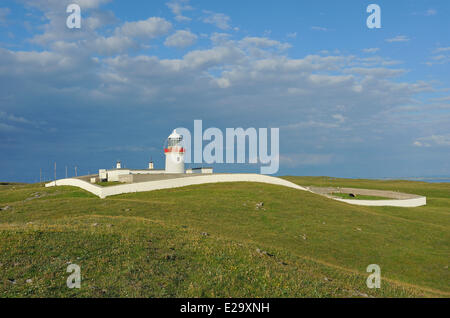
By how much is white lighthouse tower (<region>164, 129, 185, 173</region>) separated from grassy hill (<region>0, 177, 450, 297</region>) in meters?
19.3

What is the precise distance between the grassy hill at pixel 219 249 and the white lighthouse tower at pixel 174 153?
759 inches

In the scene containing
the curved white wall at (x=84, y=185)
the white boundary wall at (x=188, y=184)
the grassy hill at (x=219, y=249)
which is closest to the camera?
the grassy hill at (x=219, y=249)

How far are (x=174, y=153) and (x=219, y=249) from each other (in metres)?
47.4

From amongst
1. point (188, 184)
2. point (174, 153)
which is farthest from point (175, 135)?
point (188, 184)

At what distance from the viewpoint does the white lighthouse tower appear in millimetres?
64062

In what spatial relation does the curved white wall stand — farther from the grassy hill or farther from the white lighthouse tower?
the white lighthouse tower

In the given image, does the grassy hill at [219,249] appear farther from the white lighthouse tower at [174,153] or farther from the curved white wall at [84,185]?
the white lighthouse tower at [174,153]

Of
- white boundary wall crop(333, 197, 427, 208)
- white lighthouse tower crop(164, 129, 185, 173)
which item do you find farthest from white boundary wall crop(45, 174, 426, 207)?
white lighthouse tower crop(164, 129, 185, 173)

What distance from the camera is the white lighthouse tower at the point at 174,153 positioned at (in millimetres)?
64062

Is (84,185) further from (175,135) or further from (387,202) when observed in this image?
(387,202)

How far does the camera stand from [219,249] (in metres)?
18.2

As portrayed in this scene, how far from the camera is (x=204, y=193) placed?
4700 centimetres

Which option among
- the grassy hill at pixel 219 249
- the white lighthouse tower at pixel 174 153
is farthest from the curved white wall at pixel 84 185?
the white lighthouse tower at pixel 174 153
